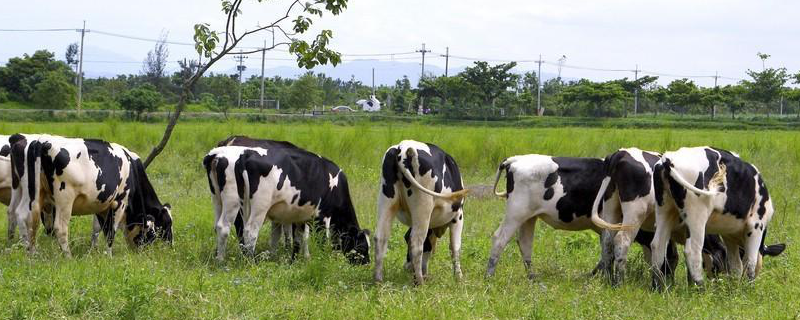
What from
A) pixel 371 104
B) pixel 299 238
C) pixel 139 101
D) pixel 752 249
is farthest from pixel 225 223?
pixel 371 104

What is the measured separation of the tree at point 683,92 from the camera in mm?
62156

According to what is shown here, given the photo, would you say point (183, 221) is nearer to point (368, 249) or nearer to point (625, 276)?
point (368, 249)

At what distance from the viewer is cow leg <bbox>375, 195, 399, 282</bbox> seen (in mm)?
8586

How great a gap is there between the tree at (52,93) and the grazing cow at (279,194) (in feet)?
141

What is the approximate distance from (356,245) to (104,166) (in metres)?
2.94

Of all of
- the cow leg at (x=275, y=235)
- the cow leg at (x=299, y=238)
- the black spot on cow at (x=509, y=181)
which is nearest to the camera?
the black spot on cow at (x=509, y=181)

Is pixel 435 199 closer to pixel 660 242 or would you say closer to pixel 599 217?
pixel 599 217

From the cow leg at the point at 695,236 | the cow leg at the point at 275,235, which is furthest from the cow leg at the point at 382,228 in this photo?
the cow leg at the point at 695,236

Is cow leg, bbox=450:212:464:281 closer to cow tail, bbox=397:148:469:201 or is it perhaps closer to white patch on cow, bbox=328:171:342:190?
cow tail, bbox=397:148:469:201

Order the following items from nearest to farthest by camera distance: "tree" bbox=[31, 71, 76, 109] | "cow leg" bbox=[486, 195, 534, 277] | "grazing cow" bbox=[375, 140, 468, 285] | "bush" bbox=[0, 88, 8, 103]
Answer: "grazing cow" bbox=[375, 140, 468, 285] < "cow leg" bbox=[486, 195, 534, 277] < "tree" bbox=[31, 71, 76, 109] < "bush" bbox=[0, 88, 8, 103]

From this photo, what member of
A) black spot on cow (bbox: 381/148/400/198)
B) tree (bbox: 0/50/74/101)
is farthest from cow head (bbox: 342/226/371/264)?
tree (bbox: 0/50/74/101)

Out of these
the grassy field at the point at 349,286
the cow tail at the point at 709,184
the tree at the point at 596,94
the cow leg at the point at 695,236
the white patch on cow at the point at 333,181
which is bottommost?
the grassy field at the point at 349,286

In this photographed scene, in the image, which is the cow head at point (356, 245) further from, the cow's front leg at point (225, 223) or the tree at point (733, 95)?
the tree at point (733, 95)

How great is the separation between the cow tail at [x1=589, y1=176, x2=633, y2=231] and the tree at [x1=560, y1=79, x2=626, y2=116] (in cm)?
5139
